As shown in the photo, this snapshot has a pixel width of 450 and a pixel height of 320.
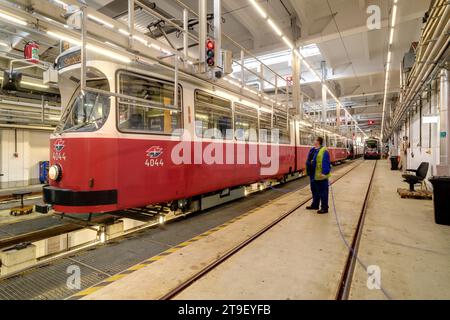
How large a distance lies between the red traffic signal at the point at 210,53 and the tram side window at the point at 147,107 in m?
1.06

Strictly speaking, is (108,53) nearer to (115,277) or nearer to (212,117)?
(212,117)

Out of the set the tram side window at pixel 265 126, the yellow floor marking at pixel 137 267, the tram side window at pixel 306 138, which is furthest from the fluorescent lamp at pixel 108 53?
the tram side window at pixel 306 138

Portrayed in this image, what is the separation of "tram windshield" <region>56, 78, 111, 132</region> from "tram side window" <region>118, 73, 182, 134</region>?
24 centimetres

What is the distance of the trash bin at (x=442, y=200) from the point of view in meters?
4.39

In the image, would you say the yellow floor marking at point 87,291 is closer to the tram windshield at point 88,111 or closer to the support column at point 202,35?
the tram windshield at point 88,111

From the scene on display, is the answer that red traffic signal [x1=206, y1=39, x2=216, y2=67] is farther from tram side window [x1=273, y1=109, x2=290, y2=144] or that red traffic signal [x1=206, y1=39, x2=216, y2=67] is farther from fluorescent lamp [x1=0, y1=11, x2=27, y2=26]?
tram side window [x1=273, y1=109, x2=290, y2=144]

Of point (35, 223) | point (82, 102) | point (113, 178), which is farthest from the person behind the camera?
point (35, 223)

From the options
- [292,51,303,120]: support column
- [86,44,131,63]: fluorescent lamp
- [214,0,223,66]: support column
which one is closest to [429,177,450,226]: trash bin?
[214,0,223,66]: support column

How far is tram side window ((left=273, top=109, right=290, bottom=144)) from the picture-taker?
8.53 m

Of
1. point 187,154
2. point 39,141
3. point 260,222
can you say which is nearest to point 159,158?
point 187,154

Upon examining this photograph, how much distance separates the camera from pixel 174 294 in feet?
7.69

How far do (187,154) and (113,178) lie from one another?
1463mm

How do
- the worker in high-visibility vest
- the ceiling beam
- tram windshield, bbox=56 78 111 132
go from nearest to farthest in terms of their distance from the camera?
tram windshield, bbox=56 78 111 132 → the worker in high-visibility vest → the ceiling beam

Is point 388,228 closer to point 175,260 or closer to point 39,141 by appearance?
point 175,260
